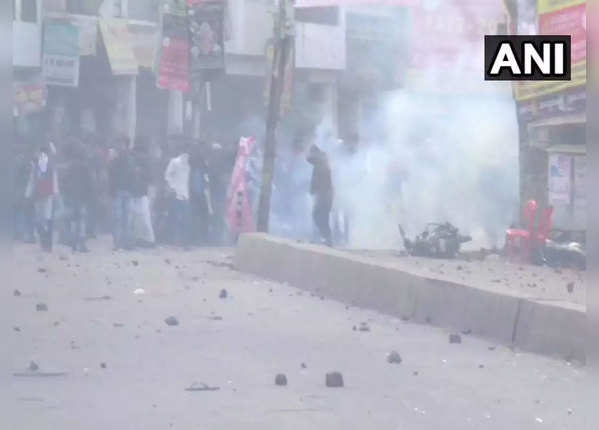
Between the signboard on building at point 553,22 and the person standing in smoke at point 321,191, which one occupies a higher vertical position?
the signboard on building at point 553,22

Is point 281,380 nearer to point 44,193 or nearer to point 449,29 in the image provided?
point 44,193

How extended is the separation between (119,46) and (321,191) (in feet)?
21.6

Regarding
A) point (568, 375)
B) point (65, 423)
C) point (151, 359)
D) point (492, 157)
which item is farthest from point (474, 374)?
point (492, 157)

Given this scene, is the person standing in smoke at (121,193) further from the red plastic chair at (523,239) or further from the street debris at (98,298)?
the street debris at (98,298)

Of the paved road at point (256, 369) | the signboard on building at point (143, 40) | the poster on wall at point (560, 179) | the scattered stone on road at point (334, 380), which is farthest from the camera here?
the signboard on building at point (143, 40)

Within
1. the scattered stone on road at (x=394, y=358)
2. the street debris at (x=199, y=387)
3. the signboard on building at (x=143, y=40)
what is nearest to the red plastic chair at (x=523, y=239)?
the scattered stone on road at (x=394, y=358)

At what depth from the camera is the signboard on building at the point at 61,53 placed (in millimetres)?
21677

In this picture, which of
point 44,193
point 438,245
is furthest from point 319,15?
point 438,245

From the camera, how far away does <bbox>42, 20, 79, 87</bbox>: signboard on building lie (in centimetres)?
2168

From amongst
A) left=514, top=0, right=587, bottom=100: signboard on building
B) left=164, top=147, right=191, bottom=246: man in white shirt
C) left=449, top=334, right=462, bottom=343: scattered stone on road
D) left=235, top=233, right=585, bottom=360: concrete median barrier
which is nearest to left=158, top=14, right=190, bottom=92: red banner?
left=164, top=147, right=191, bottom=246: man in white shirt

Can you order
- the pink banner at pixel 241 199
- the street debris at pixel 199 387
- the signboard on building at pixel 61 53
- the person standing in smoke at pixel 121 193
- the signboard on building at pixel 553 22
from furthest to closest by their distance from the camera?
the signboard on building at pixel 61 53 < the pink banner at pixel 241 199 < the person standing in smoke at pixel 121 193 < the signboard on building at pixel 553 22 < the street debris at pixel 199 387

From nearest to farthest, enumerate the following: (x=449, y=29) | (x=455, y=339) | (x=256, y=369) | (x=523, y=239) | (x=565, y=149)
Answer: (x=256, y=369), (x=455, y=339), (x=565, y=149), (x=523, y=239), (x=449, y=29)

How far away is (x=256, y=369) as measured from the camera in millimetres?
8211

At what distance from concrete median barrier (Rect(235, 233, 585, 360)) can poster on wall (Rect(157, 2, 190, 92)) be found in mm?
4694
